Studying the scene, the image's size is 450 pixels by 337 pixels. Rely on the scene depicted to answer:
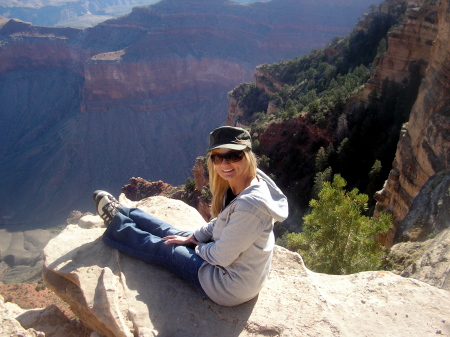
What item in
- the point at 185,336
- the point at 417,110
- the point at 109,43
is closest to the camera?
the point at 185,336

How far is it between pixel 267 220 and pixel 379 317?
1.44 m

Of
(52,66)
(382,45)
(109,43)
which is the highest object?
(382,45)

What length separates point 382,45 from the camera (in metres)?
25.9

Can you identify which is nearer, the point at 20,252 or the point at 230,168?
the point at 230,168

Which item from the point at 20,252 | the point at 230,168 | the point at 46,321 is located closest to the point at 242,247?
the point at 230,168

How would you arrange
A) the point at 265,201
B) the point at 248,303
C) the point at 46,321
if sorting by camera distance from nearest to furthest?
1. the point at 265,201
2. the point at 248,303
3. the point at 46,321

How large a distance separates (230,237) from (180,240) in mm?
968

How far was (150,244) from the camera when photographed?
4102 millimetres

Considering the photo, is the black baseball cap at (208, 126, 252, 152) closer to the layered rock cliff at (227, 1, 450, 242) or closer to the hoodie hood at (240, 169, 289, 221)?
the hoodie hood at (240, 169, 289, 221)

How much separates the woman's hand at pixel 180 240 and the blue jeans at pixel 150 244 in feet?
0.19

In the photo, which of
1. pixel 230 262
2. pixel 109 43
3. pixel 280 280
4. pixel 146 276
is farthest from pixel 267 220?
pixel 109 43

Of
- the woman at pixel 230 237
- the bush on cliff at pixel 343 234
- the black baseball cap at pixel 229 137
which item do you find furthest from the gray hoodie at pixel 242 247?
the bush on cliff at pixel 343 234

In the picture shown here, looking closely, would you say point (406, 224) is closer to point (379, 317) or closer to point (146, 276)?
point (379, 317)

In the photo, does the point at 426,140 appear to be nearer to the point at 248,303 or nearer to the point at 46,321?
the point at 248,303
